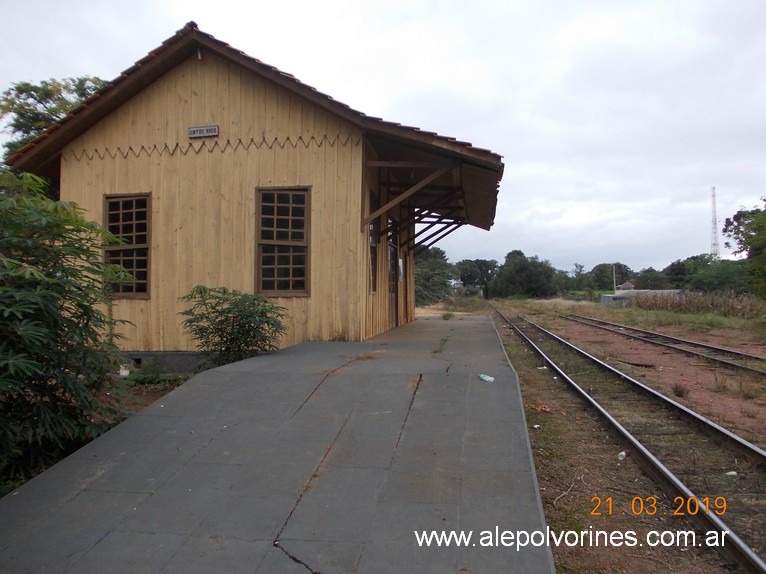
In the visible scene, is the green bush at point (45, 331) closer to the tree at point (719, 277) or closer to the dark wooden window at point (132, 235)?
the dark wooden window at point (132, 235)

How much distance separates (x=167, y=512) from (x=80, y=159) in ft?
29.4

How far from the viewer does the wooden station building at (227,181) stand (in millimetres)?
9008

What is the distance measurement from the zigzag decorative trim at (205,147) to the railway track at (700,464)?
5.69 m

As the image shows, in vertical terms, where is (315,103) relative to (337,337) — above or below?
above

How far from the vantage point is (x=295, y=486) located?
3.53m

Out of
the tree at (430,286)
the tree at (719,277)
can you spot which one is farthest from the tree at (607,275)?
the tree at (430,286)

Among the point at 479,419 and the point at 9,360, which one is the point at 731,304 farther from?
the point at 9,360

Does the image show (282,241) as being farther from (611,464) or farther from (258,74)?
(611,464)

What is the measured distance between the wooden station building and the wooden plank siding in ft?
0.06

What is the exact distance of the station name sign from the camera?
9.43 metres

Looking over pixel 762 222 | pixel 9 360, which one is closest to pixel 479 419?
pixel 9 360

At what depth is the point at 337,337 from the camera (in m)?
8.96

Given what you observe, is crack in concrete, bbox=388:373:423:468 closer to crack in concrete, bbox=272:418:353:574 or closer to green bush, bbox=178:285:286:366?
crack in concrete, bbox=272:418:353:574

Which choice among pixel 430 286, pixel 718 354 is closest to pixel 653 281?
pixel 430 286
